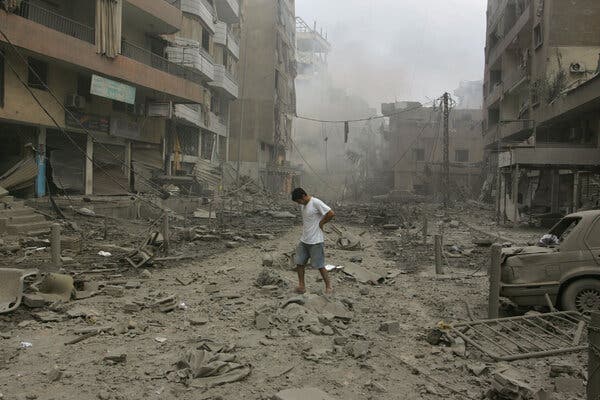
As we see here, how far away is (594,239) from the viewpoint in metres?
6.74

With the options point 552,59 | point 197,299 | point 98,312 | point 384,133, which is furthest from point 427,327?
point 384,133

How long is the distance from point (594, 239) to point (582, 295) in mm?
760

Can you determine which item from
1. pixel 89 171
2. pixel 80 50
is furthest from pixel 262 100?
pixel 80 50

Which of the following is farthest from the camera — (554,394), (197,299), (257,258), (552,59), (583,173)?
(552,59)

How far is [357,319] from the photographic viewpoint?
22.3 ft

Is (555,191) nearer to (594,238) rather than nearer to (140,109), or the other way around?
(594,238)

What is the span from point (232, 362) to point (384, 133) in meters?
52.1

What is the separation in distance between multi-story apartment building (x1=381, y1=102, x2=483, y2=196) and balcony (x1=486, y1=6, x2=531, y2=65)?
867cm

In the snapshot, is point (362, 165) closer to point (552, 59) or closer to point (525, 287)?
point (552, 59)

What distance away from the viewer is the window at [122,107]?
78.9 feet

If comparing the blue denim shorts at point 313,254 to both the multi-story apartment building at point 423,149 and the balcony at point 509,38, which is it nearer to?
the balcony at point 509,38

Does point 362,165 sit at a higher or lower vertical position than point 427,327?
higher

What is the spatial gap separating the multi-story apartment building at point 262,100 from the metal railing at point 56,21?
22019 mm

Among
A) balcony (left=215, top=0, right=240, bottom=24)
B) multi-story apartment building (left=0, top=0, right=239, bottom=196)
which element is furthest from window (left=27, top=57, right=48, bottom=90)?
balcony (left=215, top=0, right=240, bottom=24)
